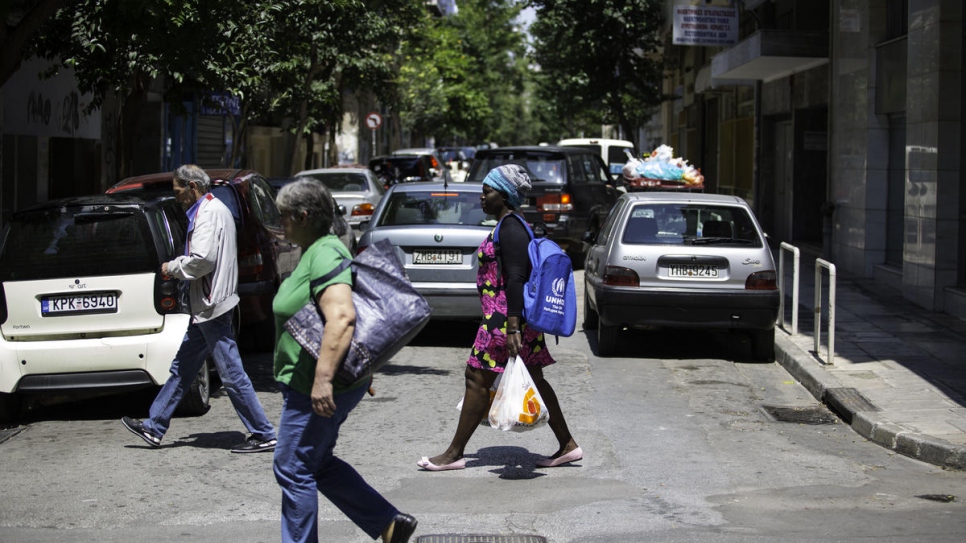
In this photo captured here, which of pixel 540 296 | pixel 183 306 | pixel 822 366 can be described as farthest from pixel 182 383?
pixel 822 366

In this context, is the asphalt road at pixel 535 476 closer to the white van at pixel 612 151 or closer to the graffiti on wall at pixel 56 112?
the graffiti on wall at pixel 56 112

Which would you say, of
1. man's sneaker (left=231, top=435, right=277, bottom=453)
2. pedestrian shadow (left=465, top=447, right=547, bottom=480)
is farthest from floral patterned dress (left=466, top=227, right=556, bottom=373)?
man's sneaker (left=231, top=435, right=277, bottom=453)

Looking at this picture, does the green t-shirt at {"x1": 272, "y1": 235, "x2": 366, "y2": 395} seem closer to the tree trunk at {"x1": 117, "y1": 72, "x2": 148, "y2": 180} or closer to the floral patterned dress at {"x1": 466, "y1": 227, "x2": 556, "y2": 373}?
the floral patterned dress at {"x1": 466, "y1": 227, "x2": 556, "y2": 373}

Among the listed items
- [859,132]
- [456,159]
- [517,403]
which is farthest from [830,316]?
[456,159]

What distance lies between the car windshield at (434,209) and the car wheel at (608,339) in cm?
157

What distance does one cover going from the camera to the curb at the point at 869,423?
6969mm

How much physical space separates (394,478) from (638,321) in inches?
178

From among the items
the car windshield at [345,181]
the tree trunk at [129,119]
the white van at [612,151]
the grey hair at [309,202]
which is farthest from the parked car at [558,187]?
the white van at [612,151]

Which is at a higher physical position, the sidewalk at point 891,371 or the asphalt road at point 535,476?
the sidewalk at point 891,371

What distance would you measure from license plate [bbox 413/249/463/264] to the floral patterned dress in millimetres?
4331

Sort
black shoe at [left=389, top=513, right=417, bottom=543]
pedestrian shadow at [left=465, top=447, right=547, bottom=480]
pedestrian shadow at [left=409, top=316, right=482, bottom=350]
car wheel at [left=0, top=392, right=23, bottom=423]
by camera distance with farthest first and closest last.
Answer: pedestrian shadow at [left=409, top=316, right=482, bottom=350], car wheel at [left=0, top=392, right=23, bottom=423], pedestrian shadow at [left=465, top=447, right=547, bottom=480], black shoe at [left=389, top=513, right=417, bottom=543]

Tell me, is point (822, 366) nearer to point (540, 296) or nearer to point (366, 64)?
point (540, 296)

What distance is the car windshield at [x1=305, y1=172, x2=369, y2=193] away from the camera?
21.0 metres

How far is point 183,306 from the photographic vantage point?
25.7 ft
